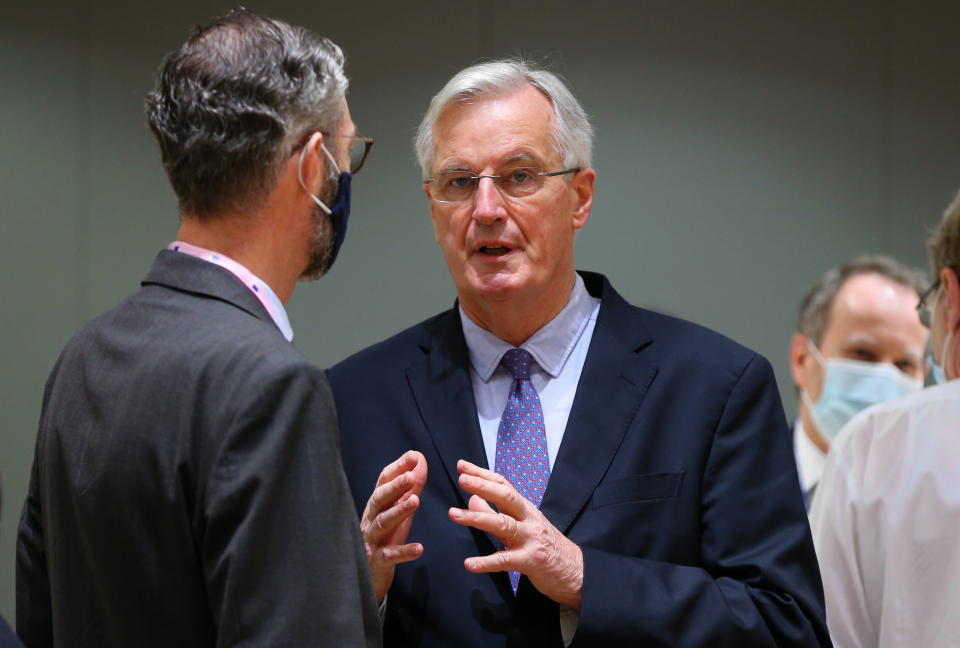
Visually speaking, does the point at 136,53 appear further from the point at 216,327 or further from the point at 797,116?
the point at 216,327

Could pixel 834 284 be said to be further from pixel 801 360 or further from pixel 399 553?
pixel 399 553

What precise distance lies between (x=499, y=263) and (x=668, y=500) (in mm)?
529

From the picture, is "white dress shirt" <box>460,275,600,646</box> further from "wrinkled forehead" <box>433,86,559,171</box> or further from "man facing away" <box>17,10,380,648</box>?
"man facing away" <box>17,10,380,648</box>

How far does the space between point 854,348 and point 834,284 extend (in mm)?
230

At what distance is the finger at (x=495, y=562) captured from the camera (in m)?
1.56

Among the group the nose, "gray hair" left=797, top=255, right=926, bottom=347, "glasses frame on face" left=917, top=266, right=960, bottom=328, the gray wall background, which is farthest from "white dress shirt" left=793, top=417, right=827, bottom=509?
the nose

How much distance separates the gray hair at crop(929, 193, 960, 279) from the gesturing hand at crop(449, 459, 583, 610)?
97cm

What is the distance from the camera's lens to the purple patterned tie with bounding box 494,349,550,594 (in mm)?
1871

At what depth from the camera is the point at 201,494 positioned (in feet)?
3.97

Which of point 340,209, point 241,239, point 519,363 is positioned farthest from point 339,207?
point 519,363

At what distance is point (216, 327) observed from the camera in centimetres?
127

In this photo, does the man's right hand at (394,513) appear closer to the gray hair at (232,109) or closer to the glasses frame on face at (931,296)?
the gray hair at (232,109)

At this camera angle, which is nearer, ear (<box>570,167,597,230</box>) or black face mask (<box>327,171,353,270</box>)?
black face mask (<box>327,171,353,270</box>)

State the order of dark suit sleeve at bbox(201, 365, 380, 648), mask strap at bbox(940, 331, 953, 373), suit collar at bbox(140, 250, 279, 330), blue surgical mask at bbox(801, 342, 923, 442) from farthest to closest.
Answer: blue surgical mask at bbox(801, 342, 923, 442)
mask strap at bbox(940, 331, 953, 373)
suit collar at bbox(140, 250, 279, 330)
dark suit sleeve at bbox(201, 365, 380, 648)
